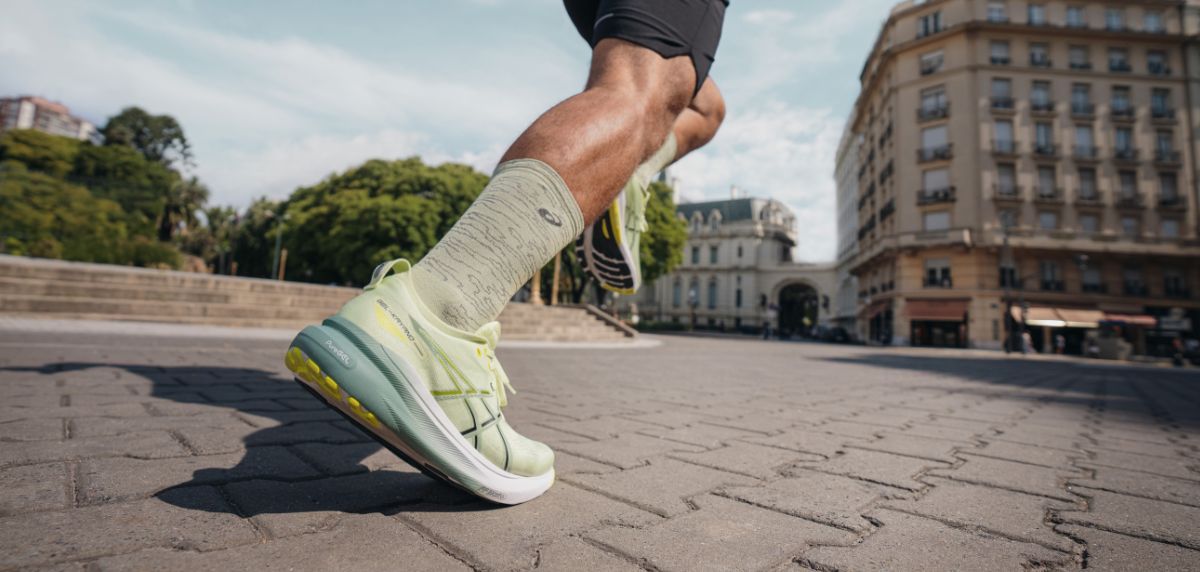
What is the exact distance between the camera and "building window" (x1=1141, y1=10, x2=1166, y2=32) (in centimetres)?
3278

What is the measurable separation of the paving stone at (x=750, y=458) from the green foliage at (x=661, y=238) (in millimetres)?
30042

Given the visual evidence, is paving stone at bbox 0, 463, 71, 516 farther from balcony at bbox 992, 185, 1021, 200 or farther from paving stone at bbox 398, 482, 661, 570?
balcony at bbox 992, 185, 1021, 200

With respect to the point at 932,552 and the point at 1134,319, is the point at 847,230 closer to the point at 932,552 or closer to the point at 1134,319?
the point at 1134,319

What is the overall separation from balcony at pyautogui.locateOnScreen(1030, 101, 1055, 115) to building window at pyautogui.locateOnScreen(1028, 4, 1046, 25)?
17.4 ft

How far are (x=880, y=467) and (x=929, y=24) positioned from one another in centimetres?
4066

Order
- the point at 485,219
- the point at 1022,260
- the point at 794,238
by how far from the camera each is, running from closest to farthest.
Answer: the point at 485,219, the point at 1022,260, the point at 794,238

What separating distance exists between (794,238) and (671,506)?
252 ft

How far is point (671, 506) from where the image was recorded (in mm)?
1255

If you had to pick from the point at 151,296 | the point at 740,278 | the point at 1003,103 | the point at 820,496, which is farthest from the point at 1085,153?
the point at 151,296

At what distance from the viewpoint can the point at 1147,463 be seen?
2.07 m

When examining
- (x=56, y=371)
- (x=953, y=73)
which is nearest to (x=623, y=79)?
(x=56, y=371)

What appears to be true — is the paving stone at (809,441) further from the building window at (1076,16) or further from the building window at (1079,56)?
the building window at (1076,16)

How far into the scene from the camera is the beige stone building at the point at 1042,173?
95.2 ft

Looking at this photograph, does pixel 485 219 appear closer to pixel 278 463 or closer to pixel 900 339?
pixel 278 463
